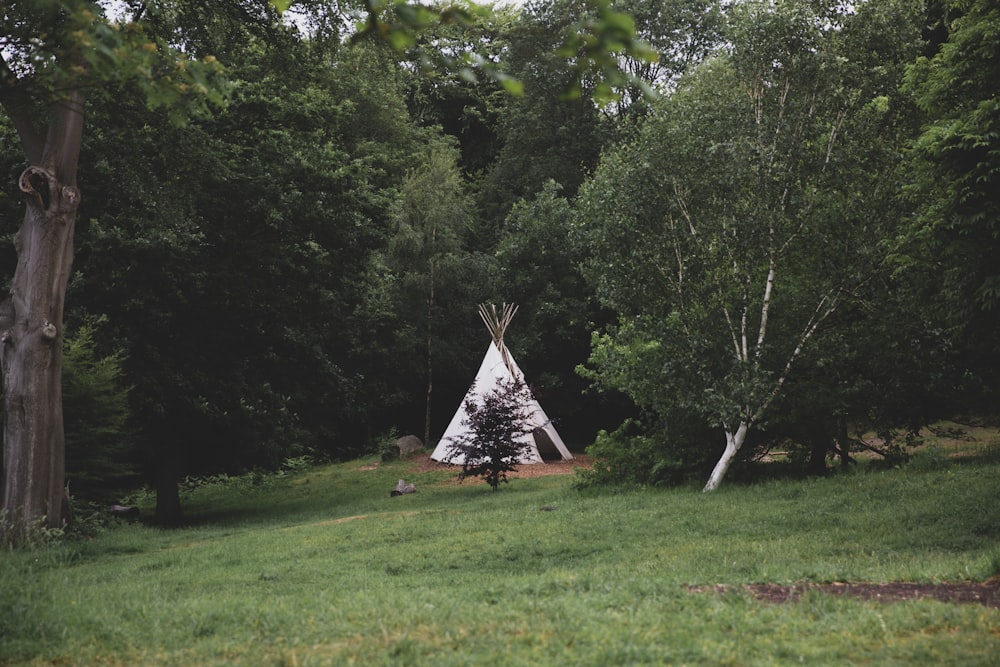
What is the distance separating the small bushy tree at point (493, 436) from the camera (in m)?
19.8

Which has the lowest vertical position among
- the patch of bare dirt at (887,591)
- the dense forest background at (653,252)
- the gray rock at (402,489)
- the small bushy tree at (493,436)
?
the patch of bare dirt at (887,591)

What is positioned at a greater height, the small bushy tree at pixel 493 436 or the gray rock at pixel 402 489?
the small bushy tree at pixel 493 436

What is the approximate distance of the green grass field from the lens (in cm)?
546

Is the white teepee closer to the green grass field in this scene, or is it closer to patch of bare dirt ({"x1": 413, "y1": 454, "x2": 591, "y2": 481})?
patch of bare dirt ({"x1": 413, "y1": 454, "x2": 591, "y2": 481})

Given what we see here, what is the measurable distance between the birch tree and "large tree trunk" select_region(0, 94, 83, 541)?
8986mm

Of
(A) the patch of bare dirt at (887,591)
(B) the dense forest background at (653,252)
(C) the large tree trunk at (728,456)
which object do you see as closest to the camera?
(A) the patch of bare dirt at (887,591)

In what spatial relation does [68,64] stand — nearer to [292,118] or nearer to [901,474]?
[901,474]

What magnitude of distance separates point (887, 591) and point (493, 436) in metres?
13.1

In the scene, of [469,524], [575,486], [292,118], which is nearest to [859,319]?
[575,486]

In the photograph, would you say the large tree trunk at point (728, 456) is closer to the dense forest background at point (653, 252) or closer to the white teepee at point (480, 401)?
the dense forest background at point (653, 252)

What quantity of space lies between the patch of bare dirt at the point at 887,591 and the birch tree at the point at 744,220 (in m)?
7.66

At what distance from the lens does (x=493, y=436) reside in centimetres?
1980

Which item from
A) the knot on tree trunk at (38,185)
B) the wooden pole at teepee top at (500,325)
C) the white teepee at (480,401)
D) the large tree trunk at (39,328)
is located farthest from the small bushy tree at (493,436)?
the knot on tree trunk at (38,185)

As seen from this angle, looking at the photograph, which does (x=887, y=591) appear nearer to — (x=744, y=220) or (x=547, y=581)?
(x=547, y=581)
